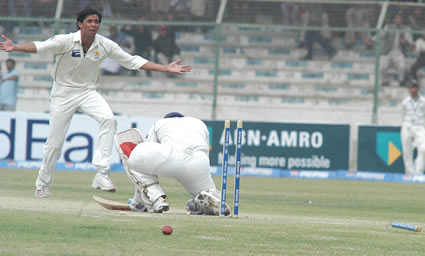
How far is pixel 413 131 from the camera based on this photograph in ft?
57.9

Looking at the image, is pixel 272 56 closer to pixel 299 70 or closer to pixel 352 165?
pixel 299 70

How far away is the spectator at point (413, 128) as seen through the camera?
57.8 ft

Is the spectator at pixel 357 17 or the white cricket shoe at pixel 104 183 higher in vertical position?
the spectator at pixel 357 17

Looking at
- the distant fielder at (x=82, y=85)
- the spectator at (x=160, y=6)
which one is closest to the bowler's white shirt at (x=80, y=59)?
the distant fielder at (x=82, y=85)

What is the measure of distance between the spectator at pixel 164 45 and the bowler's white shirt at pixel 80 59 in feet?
28.7

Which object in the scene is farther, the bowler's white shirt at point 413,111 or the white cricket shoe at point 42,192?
the bowler's white shirt at point 413,111

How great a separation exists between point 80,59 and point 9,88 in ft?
29.0

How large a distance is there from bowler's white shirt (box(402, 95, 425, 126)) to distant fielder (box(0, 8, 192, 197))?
914 cm

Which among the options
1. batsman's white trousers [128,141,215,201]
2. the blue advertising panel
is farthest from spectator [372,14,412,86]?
batsman's white trousers [128,141,215,201]

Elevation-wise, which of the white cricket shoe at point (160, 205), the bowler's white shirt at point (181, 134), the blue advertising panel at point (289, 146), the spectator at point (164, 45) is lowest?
the blue advertising panel at point (289, 146)

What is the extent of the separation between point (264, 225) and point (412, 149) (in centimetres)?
1103

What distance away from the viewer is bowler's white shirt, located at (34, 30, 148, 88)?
9578 mm

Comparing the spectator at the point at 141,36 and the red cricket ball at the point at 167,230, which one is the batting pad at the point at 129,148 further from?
the spectator at the point at 141,36

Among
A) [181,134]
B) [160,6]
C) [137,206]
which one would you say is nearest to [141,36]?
[160,6]
